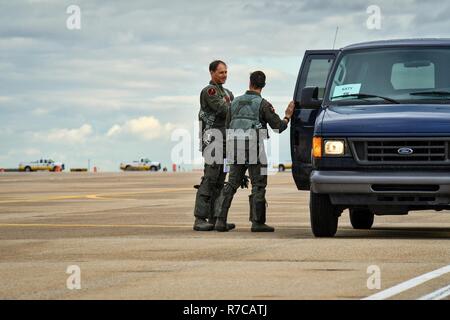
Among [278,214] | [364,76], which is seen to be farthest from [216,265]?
[278,214]

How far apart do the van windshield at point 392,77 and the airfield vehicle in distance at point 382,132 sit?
1 centimetres

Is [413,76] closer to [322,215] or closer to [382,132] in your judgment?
[382,132]

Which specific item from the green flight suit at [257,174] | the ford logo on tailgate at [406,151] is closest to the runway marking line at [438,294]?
the ford logo on tailgate at [406,151]

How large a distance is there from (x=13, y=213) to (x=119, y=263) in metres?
10.8

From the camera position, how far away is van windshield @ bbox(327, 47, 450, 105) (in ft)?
48.1

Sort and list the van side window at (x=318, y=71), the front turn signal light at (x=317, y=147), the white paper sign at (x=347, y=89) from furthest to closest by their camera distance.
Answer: the van side window at (x=318, y=71), the white paper sign at (x=347, y=89), the front turn signal light at (x=317, y=147)

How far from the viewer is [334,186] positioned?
13906 mm

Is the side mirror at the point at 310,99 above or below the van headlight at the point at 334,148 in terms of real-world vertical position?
above

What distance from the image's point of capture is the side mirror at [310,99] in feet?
48.7

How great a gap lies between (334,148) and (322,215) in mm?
897

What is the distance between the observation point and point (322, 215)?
47.5ft

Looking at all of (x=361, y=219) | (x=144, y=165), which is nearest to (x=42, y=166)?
(x=144, y=165)

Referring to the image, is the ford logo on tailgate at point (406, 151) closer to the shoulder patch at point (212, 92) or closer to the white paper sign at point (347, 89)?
the white paper sign at point (347, 89)
